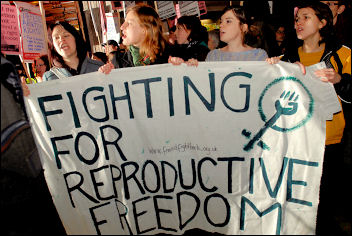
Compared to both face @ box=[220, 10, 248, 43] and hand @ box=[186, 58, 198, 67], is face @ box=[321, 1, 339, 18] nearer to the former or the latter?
face @ box=[220, 10, 248, 43]

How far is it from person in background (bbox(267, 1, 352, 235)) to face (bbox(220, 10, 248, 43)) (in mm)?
431

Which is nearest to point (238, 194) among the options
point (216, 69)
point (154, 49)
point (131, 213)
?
point (131, 213)

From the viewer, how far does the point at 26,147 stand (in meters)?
1.15

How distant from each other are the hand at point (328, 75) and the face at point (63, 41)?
1869 mm

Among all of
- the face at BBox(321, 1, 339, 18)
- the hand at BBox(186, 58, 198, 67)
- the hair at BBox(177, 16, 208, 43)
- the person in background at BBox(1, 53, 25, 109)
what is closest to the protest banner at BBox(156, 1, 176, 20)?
the hair at BBox(177, 16, 208, 43)

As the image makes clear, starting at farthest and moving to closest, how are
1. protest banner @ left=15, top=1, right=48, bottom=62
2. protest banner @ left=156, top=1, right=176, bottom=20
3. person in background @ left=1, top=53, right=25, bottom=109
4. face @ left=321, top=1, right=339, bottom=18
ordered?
protest banner @ left=156, top=1, right=176, bottom=20
face @ left=321, top=1, right=339, bottom=18
protest banner @ left=15, top=1, right=48, bottom=62
person in background @ left=1, top=53, right=25, bottom=109

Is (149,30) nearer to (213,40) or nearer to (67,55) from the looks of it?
(67,55)

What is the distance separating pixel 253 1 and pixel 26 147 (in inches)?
204

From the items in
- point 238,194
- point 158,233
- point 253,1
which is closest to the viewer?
point 238,194

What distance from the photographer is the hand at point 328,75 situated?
1594 mm

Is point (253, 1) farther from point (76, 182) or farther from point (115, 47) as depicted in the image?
point (76, 182)

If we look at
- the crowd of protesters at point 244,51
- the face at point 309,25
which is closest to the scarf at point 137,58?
the crowd of protesters at point 244,51

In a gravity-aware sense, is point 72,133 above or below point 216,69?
below

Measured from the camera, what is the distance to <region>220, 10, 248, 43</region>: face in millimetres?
2059
